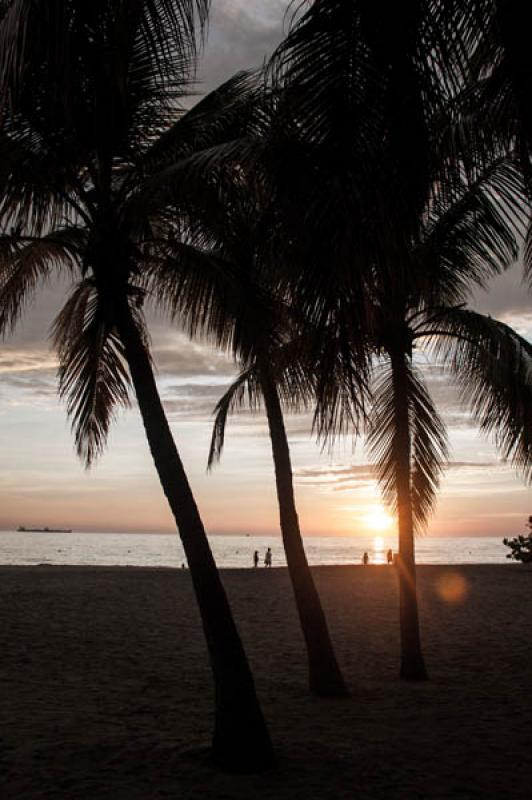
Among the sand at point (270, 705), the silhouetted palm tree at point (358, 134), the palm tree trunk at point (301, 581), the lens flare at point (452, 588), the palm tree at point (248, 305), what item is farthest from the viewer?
the lens flare at point (452, 588)

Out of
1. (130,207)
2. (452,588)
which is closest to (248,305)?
(130,207)

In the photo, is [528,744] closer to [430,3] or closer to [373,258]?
[373,258]

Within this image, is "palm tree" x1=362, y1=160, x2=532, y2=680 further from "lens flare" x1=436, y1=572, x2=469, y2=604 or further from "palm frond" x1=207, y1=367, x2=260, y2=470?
"lens flare" x1=436, y1=572, x2=469, y2=604

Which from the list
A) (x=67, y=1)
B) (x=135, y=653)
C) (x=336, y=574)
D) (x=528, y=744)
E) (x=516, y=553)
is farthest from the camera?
(x=516, y=553)

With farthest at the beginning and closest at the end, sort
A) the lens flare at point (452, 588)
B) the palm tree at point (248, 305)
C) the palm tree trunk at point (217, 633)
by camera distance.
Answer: the lens flare at point (452, 588) < the palm tree at point (248, 305) < the palm tree trunk at point (217, 633)

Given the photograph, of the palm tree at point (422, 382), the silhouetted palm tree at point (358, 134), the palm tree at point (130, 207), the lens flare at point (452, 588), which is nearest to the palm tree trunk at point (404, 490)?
the palm tree at point (422, 382)

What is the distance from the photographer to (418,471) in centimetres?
1105

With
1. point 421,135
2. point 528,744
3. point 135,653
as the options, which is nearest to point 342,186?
point 421,135

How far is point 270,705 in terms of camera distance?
360 inches

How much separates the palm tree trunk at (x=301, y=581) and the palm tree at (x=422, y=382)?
137cm

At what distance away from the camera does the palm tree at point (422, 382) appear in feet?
32.3

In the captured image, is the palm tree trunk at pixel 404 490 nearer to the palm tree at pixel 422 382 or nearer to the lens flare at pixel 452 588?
the palm tree at pixel 422 382

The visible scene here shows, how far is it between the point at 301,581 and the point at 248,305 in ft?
11.7

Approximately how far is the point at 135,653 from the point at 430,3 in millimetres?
10886
